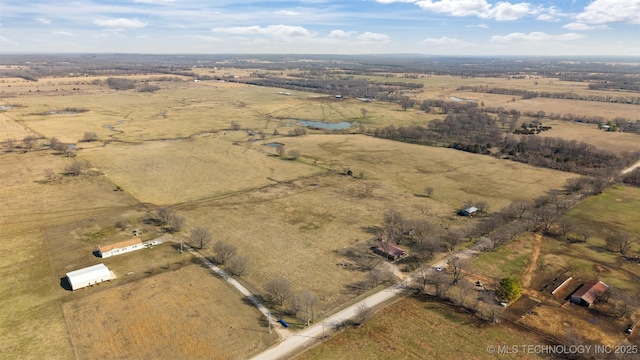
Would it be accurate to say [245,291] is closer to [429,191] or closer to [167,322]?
[167,322]

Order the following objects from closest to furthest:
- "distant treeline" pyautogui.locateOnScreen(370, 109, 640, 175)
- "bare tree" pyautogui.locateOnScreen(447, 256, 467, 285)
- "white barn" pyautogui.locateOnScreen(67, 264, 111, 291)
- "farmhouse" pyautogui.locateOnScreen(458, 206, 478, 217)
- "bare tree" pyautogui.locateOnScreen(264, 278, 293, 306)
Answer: "bare tree" pyautogui.locateOnScreen(264, 278, 293, 306) → "white barn" pyautogui.locateOnScreen(67, 264, 111, 291) → "bare tree" pyautogui.locateOnScreen(447, 256, 467, 285) → "farmhouse" pyautogui.locateOnScreen(458, 206, 478, 217) → "distant treeline" pyautogui.locateOnScreen(370, 109, 640, 175)

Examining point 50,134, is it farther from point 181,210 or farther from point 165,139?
point 181,210

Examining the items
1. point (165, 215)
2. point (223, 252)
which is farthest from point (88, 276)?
point (165, 215)

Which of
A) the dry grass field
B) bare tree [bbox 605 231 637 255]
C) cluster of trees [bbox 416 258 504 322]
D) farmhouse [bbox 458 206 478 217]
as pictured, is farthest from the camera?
farmhouse [bbox 458 206 478 217]

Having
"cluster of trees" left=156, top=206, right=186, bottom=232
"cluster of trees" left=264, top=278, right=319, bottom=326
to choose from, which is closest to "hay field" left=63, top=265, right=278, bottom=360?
"cluster of trees" left=264, top=278, right=319, bottom=326

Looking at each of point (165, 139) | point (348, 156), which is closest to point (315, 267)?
point (348, 156)

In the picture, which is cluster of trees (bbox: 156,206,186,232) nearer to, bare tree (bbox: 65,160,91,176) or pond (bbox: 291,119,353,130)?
bare tree (bbox: 65,160,91,176)
